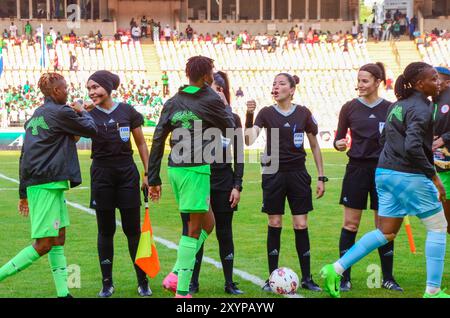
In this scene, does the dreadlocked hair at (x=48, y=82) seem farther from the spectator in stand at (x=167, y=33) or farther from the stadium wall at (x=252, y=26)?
the stadium wall at (x=252, y=26)

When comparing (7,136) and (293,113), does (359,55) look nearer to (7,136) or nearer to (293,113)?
(7,136)

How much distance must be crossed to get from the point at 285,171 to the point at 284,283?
47.2 inches

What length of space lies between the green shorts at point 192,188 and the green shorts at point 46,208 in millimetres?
997

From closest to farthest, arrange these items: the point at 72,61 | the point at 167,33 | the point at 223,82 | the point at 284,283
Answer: the point at 284,283, the point at 223,82, the point at 72,61, the point at 167,33

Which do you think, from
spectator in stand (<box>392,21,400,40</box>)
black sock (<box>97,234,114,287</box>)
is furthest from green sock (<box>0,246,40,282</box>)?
spectator in stand (<box>392,21,400,40</box>)

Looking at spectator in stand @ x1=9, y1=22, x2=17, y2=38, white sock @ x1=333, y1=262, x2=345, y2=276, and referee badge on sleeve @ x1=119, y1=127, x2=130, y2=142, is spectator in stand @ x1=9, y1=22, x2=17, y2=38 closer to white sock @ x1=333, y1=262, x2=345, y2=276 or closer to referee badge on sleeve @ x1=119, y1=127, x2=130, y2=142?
referee badge on sleeve @ x1=119, y1=127, x2=130, y2=142

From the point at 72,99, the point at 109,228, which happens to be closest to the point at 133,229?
the point at 109,228

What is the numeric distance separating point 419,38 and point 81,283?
49941 millimetres

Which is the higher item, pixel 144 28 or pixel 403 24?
pixel 403 24

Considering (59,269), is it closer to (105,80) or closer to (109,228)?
(109,228)

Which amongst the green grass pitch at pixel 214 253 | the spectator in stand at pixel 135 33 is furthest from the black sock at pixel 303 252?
the spectator in stand at pixel 135 33

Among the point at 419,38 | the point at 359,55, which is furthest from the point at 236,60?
the point at 419,38

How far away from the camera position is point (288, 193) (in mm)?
9414
